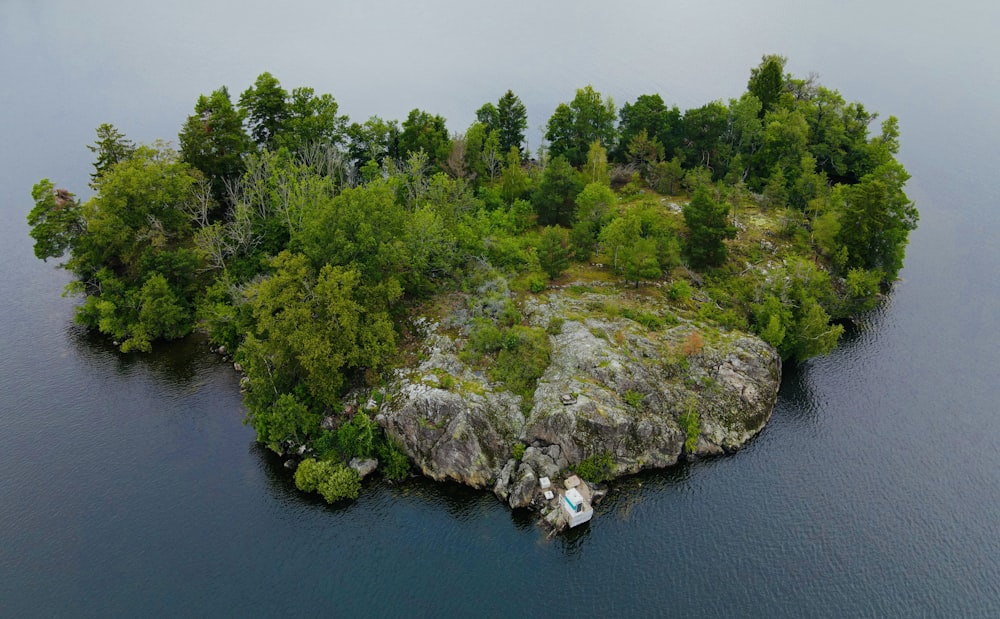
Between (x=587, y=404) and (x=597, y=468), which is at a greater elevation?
(x=587, y=404)

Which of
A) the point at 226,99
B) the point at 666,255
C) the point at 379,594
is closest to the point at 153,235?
the point at 226,99

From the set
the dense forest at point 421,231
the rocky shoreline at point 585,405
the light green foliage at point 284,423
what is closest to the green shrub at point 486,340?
the dense forest at point 421,231

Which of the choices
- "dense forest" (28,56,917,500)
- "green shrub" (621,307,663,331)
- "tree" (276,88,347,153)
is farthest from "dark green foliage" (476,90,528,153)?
"green shrub" (621,307,663,331)

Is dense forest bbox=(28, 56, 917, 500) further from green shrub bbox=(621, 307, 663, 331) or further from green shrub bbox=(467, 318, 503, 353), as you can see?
green shrub bbox=(621, 307, 663, 331)

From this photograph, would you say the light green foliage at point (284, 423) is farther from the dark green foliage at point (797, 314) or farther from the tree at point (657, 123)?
the tree at point (657, 123)

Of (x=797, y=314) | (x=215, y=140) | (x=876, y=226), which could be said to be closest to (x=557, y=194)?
(x=797, y=314)

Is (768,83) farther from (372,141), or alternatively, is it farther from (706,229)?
(372,141)

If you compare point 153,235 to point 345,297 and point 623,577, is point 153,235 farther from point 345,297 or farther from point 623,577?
point 623,577
